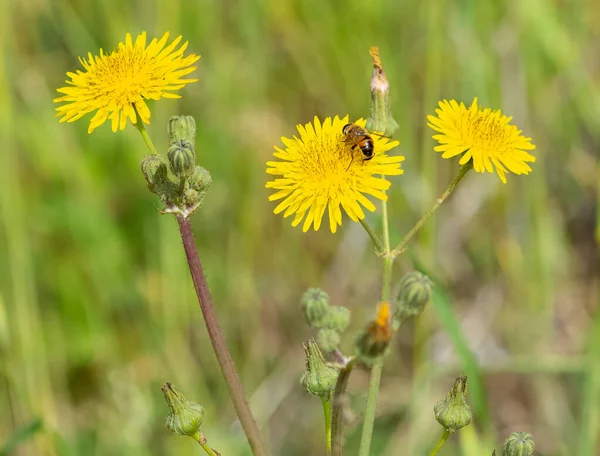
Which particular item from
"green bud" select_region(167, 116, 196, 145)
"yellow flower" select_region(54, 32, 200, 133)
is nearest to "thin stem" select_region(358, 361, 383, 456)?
"green bud" select_region(167, 116, 196, 145)

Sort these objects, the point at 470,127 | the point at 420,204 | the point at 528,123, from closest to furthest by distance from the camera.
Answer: the point at 470,127 → the point at 420,204 → the point at 528,123

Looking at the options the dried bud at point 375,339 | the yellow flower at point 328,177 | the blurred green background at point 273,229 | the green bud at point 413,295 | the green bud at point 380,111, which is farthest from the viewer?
the blurred green background at point 273,229

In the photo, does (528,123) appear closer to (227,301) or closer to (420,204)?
(420,204)

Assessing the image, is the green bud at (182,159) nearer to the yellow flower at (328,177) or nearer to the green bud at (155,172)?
the green bud at (155,172)

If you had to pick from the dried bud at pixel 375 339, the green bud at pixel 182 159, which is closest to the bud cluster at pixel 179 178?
the green bud at pixel 182 159

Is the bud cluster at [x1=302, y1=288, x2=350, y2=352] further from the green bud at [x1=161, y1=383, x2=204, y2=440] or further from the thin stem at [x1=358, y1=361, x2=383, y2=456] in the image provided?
the green bud at [x1=161, y1=383, x2=204, y2=440]

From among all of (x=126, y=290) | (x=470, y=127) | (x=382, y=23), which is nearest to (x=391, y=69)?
(x=382, y=23)
